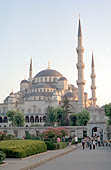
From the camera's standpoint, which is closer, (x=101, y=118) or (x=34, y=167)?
(x=34, y=167)

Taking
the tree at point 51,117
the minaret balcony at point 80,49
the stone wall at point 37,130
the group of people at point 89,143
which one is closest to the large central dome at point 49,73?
the tree at point 51,117

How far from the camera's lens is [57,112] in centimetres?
5816

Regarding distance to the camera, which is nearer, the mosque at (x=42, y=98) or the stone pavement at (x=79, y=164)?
the stone pavement at (x=79, y=164)

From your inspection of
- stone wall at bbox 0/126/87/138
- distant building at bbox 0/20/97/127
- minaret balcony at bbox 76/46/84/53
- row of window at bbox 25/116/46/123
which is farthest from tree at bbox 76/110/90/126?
row of window at bbox 25/116/46/123

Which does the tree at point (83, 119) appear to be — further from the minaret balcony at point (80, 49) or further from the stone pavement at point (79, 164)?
the stone pavement at point (79, 164)

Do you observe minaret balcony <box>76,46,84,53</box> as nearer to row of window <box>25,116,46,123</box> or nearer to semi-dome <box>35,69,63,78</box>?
row of window <box>25,116,46,123</box>

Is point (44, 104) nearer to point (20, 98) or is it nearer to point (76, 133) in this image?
point (20, 98)

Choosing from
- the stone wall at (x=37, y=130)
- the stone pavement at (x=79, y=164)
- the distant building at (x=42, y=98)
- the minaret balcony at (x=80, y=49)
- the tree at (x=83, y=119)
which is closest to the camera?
the stone pavement at (x=79, y=164)

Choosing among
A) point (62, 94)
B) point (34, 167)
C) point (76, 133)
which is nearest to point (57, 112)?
point (76, 133)

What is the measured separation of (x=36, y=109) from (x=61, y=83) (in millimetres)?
11321

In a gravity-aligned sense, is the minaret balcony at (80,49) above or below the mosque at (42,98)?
above

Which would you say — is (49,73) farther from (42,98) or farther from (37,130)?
(37,130)

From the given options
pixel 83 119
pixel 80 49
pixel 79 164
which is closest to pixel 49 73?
pixel 80 49

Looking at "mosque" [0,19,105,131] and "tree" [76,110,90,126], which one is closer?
"tree" [76,110,90,126]
